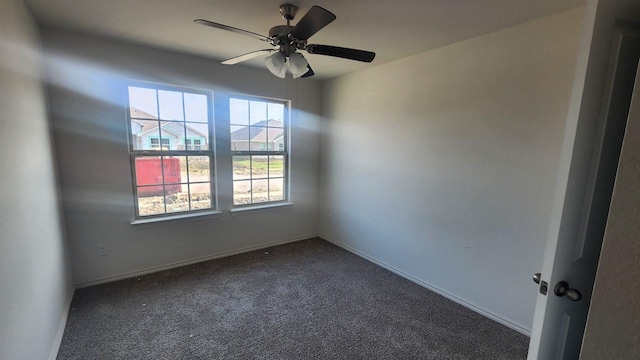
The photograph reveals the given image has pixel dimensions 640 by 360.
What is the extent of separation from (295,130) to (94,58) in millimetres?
2180

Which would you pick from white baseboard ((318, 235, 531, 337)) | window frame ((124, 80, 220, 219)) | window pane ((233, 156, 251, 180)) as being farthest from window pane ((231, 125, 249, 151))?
white baseboard ((318, 235, 531, 337))

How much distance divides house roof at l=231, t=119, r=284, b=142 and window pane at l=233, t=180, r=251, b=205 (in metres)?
0.57

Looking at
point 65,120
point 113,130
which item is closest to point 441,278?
point 113,130

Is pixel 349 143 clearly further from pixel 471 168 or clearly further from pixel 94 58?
pixel 94 58

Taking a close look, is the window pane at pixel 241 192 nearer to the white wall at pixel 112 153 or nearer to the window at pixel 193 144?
the white wall at pixel 112 153

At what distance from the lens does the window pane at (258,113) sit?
3477 mm

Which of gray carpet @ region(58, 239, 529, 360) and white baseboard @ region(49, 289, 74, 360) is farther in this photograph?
gray carpet @ region(58, 239, 529, 360)

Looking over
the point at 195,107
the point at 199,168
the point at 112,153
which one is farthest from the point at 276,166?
the point at 112,153

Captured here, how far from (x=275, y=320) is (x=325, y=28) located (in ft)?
7.74

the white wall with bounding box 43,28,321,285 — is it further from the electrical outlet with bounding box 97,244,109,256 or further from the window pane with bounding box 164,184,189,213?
the window pane with bounding box 164,184,189,213

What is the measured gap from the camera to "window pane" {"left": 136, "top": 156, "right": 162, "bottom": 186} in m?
2.80

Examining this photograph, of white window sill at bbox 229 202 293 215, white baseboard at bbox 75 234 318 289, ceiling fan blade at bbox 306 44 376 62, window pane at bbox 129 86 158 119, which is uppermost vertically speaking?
ceiling fan blade at bbox 306 44 376 62

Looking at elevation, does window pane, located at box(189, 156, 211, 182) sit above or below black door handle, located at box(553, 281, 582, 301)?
above

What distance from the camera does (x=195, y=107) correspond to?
10.1 feet
